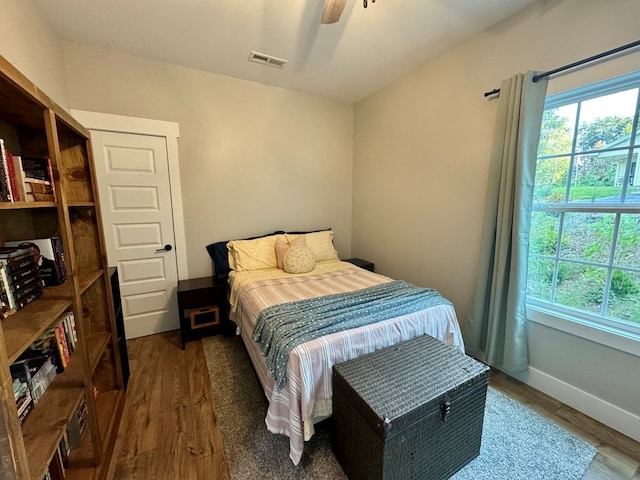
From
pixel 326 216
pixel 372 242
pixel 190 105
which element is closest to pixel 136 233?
pixel 190 105

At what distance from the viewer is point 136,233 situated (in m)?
2.52

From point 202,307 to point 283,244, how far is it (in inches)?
38.9

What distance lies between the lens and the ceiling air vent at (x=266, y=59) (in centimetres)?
234

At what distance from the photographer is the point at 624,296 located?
1.57 meters

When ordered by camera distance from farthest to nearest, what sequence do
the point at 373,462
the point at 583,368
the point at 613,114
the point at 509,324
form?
the point at 509,324, the point at 583,368, the point at 613,114, the point at 373,462

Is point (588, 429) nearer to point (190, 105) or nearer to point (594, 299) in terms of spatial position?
point (594, 299)

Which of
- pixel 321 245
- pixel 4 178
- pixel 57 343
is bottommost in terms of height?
pixel 57 343

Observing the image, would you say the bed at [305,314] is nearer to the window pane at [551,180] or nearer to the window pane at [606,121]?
the window pane at [551,180]

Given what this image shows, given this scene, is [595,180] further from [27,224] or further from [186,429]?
[27,224]

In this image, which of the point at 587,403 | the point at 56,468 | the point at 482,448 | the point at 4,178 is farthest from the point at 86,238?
the point at 587,403

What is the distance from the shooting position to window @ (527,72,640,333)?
4.99 ft

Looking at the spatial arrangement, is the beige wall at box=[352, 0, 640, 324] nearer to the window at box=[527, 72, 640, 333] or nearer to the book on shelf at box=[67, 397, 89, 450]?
the window at box=[527, 72, 640, 333]

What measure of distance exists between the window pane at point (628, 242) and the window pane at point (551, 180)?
1.11 ft

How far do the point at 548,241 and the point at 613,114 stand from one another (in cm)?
83
